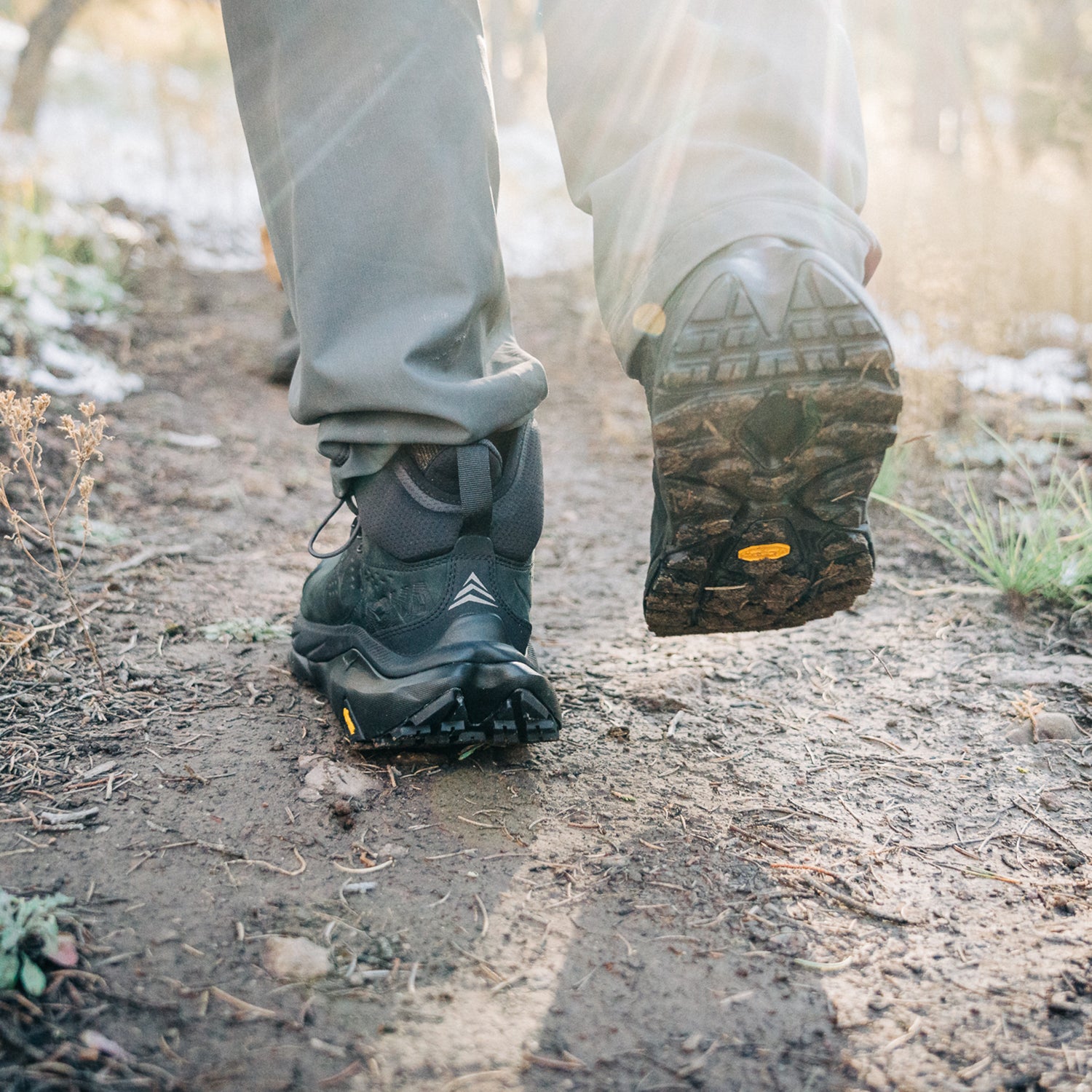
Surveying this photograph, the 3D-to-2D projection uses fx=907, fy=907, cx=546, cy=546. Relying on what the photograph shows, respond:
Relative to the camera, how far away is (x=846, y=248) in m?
1.13

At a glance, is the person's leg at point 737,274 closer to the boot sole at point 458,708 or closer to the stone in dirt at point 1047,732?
the boot sole at point 458,708

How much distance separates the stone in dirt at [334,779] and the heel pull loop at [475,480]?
0.38 metres

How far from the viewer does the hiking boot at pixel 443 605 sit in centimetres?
116

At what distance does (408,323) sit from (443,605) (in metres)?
0.38

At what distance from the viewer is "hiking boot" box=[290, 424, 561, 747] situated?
1164 millimetres

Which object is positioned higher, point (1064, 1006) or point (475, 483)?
point (475, 483)

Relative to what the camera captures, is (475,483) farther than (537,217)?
No

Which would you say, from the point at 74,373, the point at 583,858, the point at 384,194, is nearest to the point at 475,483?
the point at 384,194

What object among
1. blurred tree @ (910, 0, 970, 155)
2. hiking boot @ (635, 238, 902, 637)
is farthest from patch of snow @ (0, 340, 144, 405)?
blurred tree @ (910, 0, 970, 155)

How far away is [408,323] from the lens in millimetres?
1142

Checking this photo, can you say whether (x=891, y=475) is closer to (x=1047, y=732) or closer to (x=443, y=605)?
(x=1047, y=732)

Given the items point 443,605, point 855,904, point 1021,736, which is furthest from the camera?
point 1021,736

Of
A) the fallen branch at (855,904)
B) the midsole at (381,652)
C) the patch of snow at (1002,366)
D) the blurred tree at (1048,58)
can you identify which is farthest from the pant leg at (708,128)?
the blurred tree at (1048,58)

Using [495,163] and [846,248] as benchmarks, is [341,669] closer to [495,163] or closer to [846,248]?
[495,163]
